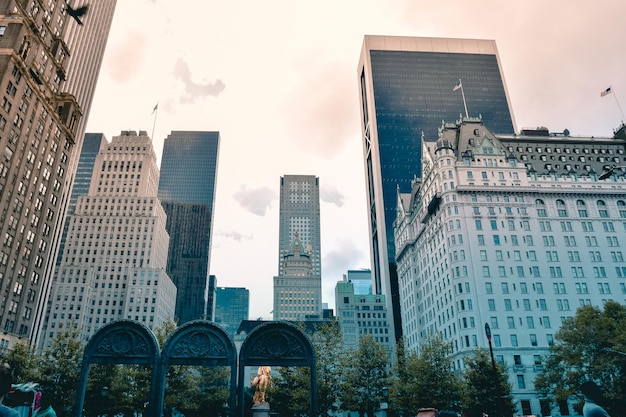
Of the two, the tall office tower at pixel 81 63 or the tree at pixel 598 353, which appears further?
the tall office tower at pixel 81 63

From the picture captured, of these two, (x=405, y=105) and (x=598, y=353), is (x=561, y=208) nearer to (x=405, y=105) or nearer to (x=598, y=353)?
(x=598, y=353)

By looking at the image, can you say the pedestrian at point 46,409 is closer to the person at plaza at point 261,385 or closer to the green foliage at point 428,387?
the person at plaza at point 261,385

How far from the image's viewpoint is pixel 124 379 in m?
48.3

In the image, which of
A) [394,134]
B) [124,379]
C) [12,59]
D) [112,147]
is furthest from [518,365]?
[112,147]

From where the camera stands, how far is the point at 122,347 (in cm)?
2527

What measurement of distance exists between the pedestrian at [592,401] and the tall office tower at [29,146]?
272ft

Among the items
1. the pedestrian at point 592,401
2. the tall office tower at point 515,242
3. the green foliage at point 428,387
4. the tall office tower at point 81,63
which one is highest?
the tall office tower at point 81,63

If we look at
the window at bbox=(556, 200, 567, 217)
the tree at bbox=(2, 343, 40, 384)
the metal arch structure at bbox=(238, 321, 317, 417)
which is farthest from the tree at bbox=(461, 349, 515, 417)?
the window at bbox=(556, 200, 567, 217)

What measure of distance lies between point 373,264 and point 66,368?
14951 centimetres

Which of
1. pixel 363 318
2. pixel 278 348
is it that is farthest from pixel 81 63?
pixel 363 318

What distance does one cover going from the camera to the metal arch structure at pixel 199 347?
25266mm

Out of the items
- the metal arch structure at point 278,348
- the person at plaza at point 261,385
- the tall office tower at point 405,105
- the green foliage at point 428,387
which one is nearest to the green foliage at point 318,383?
the person at plaza at point 261,385

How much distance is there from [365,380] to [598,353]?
27587 mm

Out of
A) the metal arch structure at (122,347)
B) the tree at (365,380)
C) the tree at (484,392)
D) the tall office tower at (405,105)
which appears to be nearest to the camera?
the metal arch structure at (122,347)
